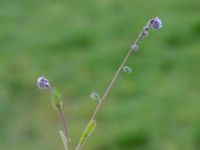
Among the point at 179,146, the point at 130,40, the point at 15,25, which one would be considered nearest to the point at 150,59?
the point at 130,40

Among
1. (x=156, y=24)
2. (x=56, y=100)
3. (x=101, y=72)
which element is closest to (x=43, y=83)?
(x=56, y=100)

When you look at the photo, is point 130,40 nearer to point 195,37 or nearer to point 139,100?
point 195,37

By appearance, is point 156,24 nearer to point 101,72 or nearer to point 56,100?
point 56,100

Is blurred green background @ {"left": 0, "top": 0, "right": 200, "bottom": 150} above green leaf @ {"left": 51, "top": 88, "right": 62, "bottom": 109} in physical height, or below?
below

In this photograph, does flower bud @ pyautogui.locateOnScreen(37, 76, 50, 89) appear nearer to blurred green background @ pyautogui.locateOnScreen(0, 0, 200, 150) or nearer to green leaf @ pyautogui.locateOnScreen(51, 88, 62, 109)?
green leaf @ pyautogui.locateOnScreen(51, 88, 62, 109)

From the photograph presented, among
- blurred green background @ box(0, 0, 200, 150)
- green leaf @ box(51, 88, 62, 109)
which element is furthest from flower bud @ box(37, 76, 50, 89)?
blurred green background @ box(0, 0, 200, 150)

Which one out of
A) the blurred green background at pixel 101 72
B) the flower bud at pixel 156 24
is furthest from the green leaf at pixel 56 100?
the blurred green background at pixel 101 72

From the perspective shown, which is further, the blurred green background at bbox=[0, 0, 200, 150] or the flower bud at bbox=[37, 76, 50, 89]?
the blurred green background at bbox=[0, 0, 200, 150]

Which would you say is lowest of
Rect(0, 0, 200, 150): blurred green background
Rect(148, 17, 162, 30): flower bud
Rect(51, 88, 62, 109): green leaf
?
Rect(0, 0, 200, 150): blurred green background
